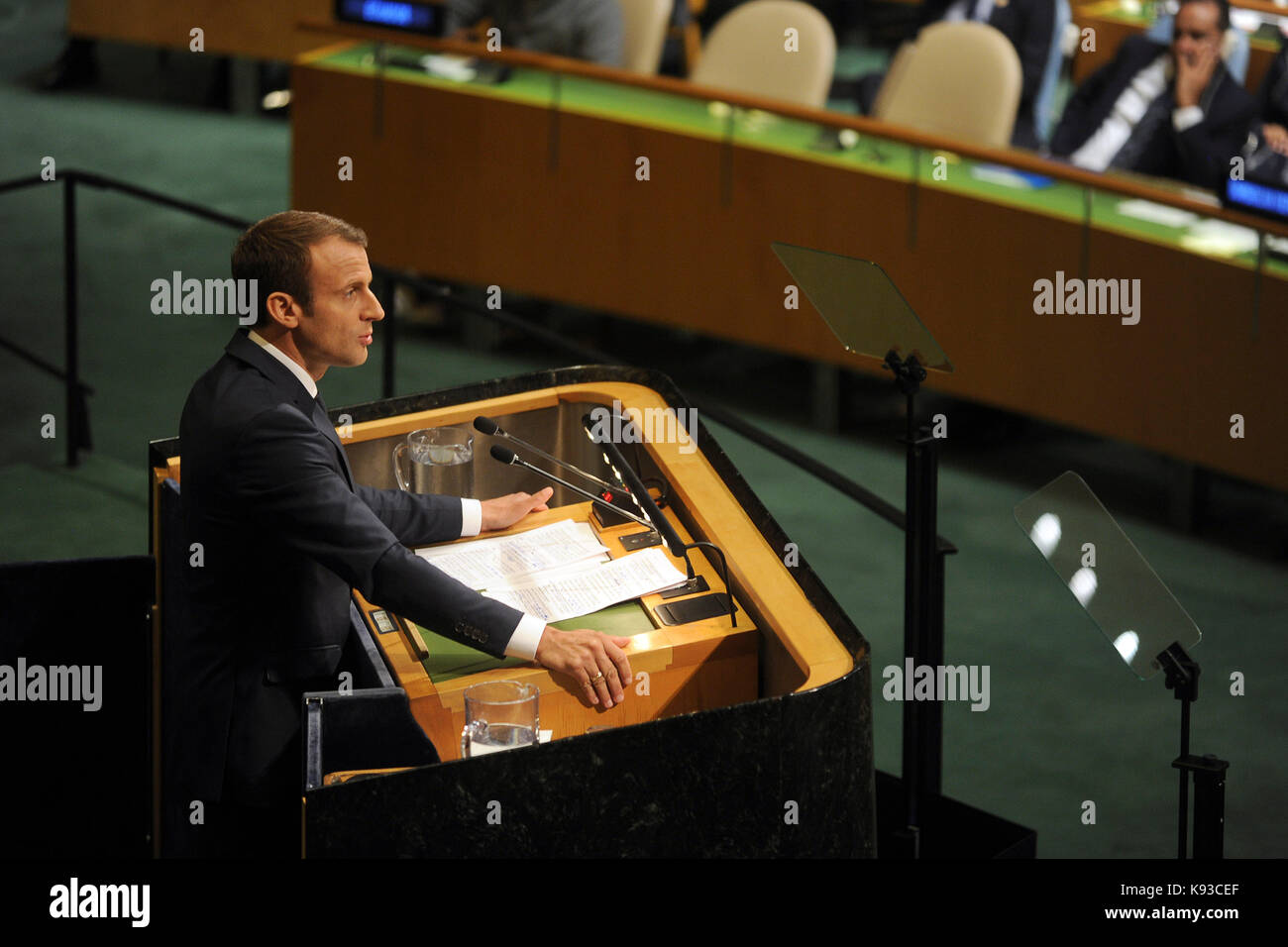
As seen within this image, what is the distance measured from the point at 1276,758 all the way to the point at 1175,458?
1.34 m

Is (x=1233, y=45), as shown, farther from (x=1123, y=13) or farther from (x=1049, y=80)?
(x=1123, y=13)

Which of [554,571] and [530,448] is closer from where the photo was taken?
[554,571]

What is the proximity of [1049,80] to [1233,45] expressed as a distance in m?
0.74

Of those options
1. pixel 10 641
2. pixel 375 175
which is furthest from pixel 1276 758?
pixel 375 175

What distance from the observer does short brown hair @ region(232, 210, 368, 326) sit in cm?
273

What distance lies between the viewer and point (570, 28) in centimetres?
695

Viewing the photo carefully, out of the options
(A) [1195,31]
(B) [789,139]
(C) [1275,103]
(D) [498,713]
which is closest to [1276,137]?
(C) [1275,103]

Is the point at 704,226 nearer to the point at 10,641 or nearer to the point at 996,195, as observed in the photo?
the point at 996,195

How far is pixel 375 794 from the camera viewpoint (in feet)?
7.84

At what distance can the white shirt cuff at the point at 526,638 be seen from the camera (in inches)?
107

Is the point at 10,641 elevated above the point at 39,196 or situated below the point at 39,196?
below

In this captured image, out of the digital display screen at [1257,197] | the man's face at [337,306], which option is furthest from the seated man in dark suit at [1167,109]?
the man's face at [337,306]

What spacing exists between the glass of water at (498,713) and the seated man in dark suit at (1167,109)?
400 centimetres

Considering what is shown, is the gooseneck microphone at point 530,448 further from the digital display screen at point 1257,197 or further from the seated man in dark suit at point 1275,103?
the seated man in dark suit at point 1275,103
